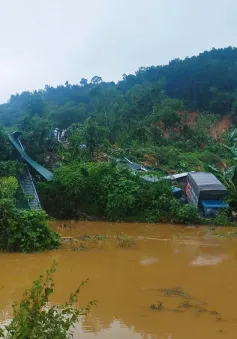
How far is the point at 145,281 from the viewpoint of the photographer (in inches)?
311

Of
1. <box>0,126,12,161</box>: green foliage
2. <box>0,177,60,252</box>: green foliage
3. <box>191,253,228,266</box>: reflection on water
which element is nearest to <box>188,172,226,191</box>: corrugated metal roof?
<box>191,253,228,266</box>: reflection on water

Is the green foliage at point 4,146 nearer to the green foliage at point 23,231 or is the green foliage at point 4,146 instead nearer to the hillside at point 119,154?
the hillside at point 119,154

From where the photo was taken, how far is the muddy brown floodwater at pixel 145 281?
5.71 metres

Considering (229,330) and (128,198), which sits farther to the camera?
(128,198)

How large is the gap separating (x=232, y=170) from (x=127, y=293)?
10.3 meters

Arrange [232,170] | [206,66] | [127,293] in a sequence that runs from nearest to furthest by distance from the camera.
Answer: [127,293]
[232,170]
[206,66]

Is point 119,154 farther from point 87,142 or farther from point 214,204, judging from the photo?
point 214,204

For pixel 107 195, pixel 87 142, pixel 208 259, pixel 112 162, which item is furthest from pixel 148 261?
pixel 87 142

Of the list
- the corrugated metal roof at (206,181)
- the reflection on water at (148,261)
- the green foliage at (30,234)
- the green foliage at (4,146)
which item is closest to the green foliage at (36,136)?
Result: the green foliage at (4,146)

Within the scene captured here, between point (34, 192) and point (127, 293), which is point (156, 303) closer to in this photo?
point (127, 293)

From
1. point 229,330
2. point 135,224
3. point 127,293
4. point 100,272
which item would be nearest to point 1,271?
point 100,272

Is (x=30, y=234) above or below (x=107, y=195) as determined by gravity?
above

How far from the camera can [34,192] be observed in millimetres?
15844

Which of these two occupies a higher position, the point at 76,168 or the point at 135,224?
the point at 76,168
